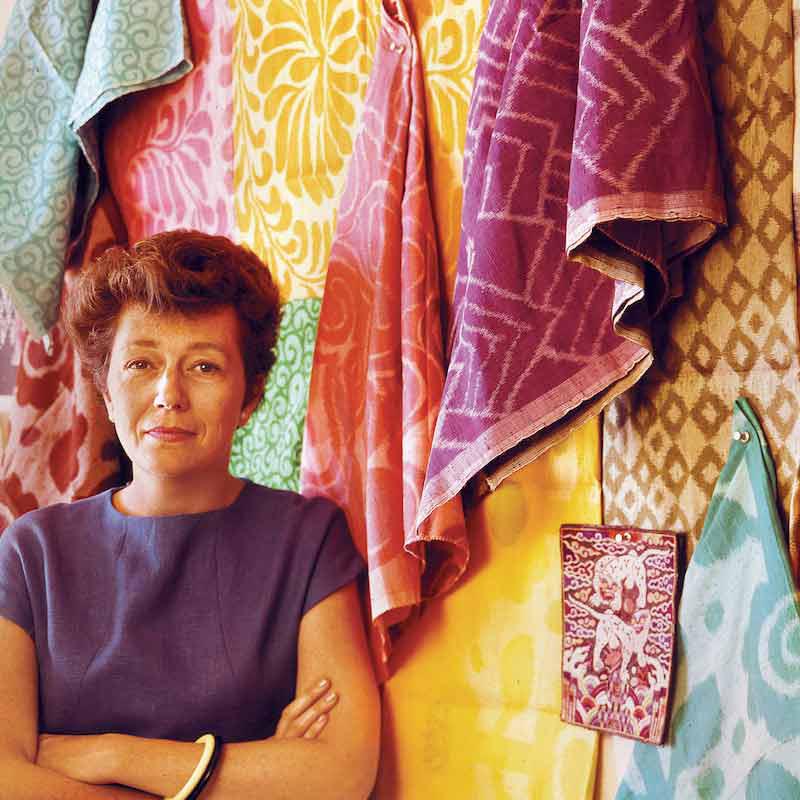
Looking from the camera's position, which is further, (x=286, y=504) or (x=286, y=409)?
(x=286, y=409)

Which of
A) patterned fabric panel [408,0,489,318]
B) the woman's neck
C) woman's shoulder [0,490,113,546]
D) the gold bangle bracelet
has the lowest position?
the gold bangle bracelet

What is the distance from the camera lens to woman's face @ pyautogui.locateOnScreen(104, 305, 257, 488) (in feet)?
4.16

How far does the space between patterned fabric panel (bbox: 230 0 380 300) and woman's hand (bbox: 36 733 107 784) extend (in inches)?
27.0

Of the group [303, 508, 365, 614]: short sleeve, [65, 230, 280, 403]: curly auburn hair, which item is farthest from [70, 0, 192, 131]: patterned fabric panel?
[303, 508, 365, 614]: short sleeve

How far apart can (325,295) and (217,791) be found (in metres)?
0.66

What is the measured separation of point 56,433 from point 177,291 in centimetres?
56

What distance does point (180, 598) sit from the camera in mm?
1294

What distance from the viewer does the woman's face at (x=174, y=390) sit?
4.16 feet

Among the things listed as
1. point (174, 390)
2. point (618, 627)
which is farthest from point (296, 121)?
point (618, 627)

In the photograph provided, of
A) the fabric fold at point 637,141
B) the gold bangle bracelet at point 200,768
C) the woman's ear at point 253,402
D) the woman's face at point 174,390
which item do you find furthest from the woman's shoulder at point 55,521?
the fabric fold at point 637,141

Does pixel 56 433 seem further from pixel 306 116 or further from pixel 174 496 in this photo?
pixel 306 116

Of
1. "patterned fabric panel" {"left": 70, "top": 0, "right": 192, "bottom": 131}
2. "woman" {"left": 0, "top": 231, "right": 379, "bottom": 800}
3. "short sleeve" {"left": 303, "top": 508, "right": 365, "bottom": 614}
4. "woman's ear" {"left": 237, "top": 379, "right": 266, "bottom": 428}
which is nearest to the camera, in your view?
"woman" {"left": 0, "top": 231, "right": 379, "bottom": 800}

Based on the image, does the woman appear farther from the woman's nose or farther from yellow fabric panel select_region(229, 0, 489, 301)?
yellow fabric panel select_region(229, 0, 489, 301)

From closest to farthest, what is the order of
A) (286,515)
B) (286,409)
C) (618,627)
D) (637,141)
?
1. (637,141)
2. (618,627)
3. (286,515)
4. (286,409)
